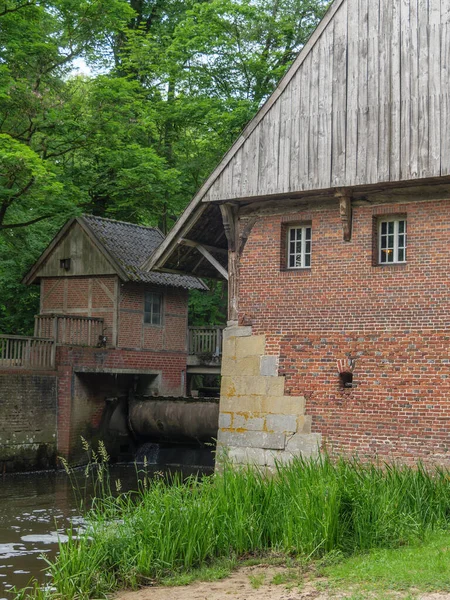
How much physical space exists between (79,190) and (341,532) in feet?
57.9

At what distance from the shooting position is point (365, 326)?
51.5ft

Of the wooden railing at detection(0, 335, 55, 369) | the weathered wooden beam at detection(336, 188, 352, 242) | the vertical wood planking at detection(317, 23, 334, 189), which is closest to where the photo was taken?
the weathered wooden beam at detection(336, 188, 352, 242)

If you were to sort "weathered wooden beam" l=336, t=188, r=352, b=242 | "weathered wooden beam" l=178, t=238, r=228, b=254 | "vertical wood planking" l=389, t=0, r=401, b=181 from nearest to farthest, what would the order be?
"vertical wood planking" l=389, t=0, r=401, b=181, "weathered wooden beam" l=336, t=188, r=352, b=242, "weathered wooden beam" l=178, t=238, r=228, b=254

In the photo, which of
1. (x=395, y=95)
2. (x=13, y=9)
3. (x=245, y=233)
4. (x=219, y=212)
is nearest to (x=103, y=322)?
(x=13, y=9)

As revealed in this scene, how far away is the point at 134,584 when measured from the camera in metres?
9.75

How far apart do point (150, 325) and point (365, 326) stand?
43.5 ft

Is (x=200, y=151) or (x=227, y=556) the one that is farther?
(x=200, y=151)

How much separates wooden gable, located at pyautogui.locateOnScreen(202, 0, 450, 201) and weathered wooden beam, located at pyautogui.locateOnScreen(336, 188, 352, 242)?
22cm

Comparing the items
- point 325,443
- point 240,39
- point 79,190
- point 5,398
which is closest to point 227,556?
point 325,443

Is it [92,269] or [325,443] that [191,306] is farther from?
[325,443]

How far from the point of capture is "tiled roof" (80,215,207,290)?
26906mm

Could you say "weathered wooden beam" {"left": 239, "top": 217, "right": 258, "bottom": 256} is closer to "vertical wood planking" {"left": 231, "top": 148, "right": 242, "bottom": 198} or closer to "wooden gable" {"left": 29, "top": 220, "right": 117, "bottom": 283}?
"vertical wood planking" {"left": 231, "top": 148, "right": 242, "bottom": 198}

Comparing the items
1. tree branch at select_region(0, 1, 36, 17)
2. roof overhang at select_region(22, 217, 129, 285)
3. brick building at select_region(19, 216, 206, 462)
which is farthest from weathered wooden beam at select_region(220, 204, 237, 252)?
roof overhang at select_region(22, 217, 129, 285)

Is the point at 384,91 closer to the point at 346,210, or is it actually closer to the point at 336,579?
the point at 346,210
